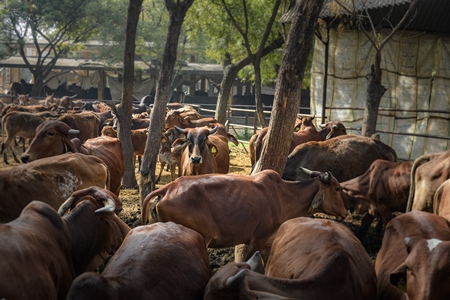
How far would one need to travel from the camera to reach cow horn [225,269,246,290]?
3.98m

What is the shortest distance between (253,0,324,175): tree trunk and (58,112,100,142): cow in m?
9.58

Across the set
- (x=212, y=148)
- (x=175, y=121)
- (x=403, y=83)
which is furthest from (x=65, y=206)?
(x=403, y=83)

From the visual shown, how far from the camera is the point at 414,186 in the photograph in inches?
334

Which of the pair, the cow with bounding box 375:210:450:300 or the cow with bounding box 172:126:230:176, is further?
the cow with bounding box 172:126:230:176

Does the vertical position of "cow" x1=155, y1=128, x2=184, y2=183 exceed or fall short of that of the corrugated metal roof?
it falls short

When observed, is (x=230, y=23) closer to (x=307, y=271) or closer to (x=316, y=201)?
(x=316, y=201)

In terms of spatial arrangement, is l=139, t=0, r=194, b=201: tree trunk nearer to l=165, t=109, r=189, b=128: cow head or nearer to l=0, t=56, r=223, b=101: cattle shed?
l=165, t=109, r=189, b=128: cow head

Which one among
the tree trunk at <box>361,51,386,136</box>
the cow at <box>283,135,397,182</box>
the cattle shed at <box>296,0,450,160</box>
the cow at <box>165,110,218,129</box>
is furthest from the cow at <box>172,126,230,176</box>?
the cattle shed at <box>296,0,450,160</box>

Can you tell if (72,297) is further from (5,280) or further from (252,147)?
(252,147)

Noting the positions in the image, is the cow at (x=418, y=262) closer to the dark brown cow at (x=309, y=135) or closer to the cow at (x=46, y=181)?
the cow at (x=46, y=181)

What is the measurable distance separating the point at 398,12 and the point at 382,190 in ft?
29.7

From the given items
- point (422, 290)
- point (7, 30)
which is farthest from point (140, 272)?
point (7, 30)

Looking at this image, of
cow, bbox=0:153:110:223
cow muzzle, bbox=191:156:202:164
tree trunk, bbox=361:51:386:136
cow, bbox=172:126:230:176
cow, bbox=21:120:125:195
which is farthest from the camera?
tree trunk, bbox=361:51:386:136

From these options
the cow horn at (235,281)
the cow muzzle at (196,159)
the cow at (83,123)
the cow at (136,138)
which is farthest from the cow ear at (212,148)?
the cow at (83,123)
